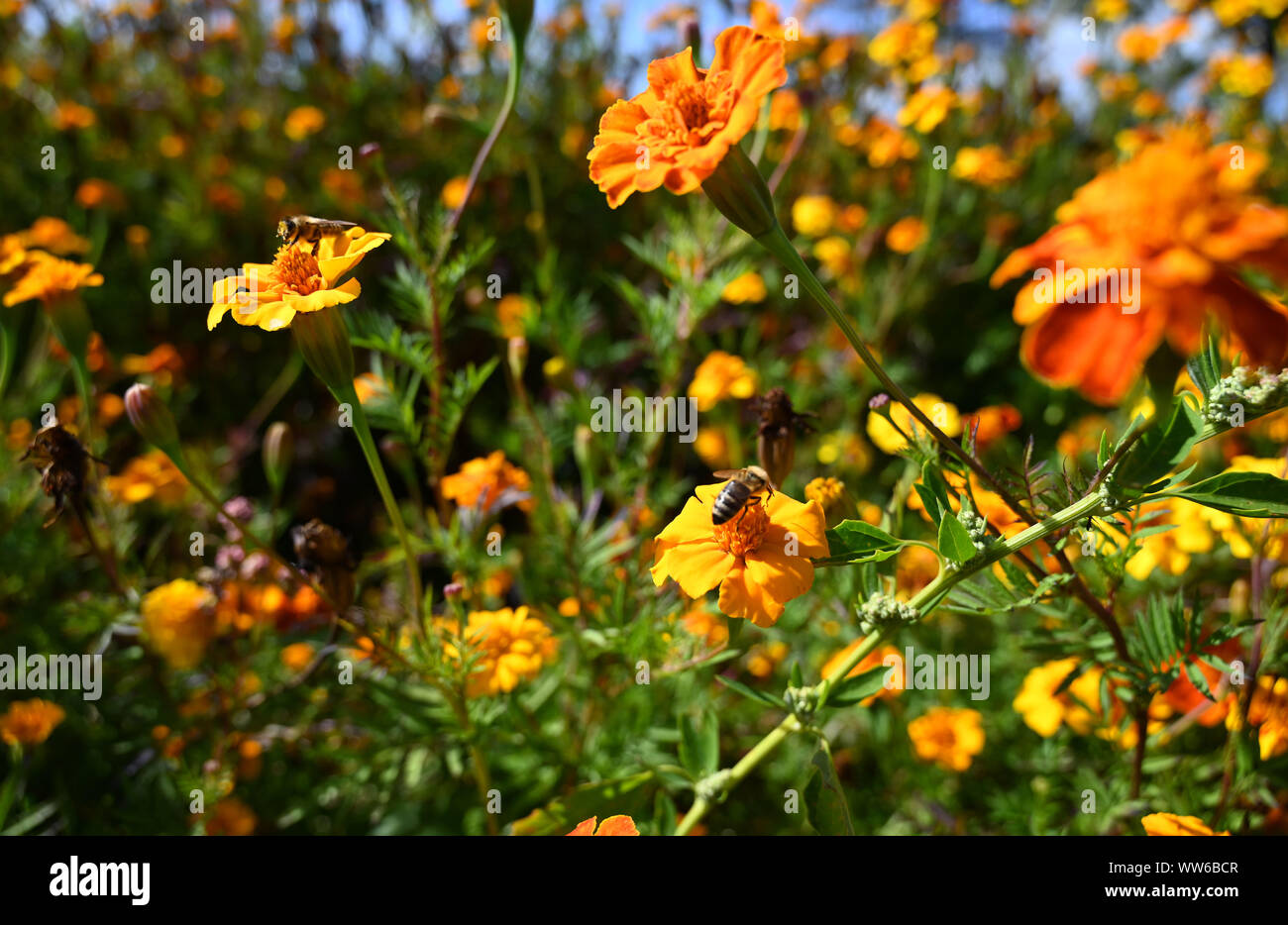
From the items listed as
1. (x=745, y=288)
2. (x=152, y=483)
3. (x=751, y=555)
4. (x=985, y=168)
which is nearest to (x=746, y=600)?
(x=751, y=555)

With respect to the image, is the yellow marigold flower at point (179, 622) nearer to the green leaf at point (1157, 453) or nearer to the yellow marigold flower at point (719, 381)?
the yellow marigold flower at point (719, 381)

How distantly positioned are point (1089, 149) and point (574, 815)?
132 inches

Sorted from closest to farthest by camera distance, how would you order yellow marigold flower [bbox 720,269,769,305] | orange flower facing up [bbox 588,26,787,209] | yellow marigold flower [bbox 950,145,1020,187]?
orange flower facing up [bbox 588,26,787,209] → yellow marigold flower [bbox 720,269,769,305] → yellow marigold flower [bbox 950,145,1020,187]

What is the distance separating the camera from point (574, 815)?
994 mm

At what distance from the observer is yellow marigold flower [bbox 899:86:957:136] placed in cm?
204

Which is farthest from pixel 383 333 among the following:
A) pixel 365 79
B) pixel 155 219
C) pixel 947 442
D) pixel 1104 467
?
pixel 365 79

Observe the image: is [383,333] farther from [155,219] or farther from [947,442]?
[155,219]

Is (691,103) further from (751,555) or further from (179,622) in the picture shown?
(179,622)

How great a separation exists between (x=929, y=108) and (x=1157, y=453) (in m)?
1.73

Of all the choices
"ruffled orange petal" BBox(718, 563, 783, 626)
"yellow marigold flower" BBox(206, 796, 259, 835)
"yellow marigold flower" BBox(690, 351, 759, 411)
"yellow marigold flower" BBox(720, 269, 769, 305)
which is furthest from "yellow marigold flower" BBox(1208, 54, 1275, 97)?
"yellow marigold flower" BBox(206, 796, 259, 835)

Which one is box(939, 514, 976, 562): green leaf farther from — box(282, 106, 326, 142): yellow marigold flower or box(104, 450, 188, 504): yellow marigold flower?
box(282, 106, 326, 142): yellow marigold flower

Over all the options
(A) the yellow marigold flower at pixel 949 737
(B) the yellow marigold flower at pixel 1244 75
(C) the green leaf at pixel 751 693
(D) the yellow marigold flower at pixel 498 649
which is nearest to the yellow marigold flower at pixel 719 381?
(D) the yellow marigold flower at pixel 498 649

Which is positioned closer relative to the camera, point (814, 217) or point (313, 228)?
point (313, 228)

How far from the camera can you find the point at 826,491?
932 mm
